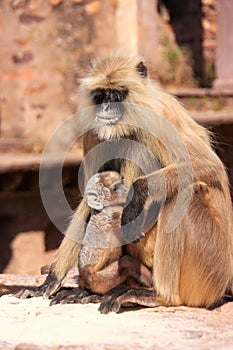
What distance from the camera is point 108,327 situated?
171 inches

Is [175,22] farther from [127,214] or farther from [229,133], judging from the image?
[127,214]

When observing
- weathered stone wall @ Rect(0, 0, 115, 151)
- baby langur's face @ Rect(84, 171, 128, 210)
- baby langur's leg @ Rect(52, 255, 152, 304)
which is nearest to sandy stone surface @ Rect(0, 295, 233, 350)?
baby langur's leg @ Rect(52, 255, 152, 304)

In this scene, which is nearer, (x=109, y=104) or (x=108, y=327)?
(x=108, y=327)

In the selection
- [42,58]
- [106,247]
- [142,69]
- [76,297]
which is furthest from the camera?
[42,58]

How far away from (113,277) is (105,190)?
0.45 meters

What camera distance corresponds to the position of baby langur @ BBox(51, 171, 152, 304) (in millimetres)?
4812

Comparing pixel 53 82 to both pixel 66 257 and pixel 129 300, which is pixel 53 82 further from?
pixel 129 300

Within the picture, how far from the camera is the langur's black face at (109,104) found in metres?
4.81

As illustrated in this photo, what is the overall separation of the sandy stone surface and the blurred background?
3.48 m

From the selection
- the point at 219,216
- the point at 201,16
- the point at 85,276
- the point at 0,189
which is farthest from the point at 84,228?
the point at 201,16

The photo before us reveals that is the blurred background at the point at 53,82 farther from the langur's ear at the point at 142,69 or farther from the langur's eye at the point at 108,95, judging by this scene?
the langur's eye at the point at 108,95

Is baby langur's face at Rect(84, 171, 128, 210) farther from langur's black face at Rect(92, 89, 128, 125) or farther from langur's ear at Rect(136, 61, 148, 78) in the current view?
langur's ear at Rect(136, 61, 148, 78)

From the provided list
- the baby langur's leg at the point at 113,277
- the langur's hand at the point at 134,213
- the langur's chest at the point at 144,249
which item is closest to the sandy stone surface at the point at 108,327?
the baby langur's leg at the point at 113,277

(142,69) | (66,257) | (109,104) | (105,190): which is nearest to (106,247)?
(105,190)
